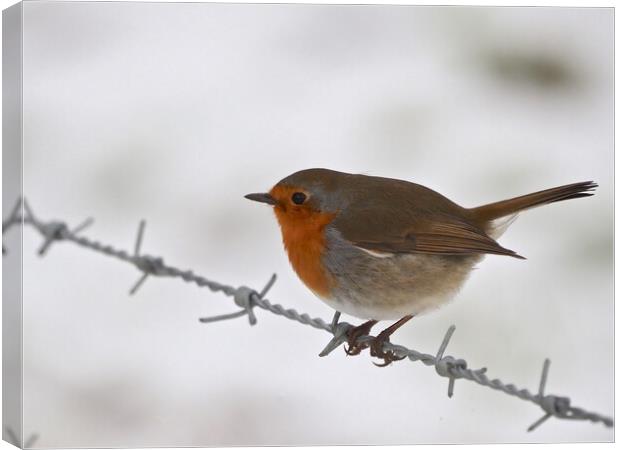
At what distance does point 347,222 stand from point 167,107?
0.78 meters

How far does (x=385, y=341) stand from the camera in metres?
3.05

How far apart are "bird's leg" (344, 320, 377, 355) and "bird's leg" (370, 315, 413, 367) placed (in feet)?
0.12

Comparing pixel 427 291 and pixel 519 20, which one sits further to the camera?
pixel 519 20

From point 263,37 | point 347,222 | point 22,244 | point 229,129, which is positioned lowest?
point 22,244

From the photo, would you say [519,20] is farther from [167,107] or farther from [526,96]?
[167,107]

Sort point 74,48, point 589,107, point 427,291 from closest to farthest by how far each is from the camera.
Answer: point 427,291 → point 74,48 → point 589,107

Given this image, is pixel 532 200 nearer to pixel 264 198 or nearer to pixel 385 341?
pixel 385 341

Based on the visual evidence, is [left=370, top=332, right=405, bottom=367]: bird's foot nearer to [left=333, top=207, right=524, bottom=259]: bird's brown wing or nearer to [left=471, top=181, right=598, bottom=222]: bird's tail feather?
[left=333, top=207, right=524, bottom=259]: bird's brown wing

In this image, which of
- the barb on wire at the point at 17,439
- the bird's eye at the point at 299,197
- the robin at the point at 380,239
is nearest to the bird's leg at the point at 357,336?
the robin at the point at 380,239

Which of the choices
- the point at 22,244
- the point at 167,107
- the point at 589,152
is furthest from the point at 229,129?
the point at 589,152

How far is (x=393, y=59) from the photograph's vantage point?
3.26m

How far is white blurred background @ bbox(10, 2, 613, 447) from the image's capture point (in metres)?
3.17

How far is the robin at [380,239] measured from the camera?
294cm

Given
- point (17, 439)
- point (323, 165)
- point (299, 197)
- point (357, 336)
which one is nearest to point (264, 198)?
point (299, 197)
